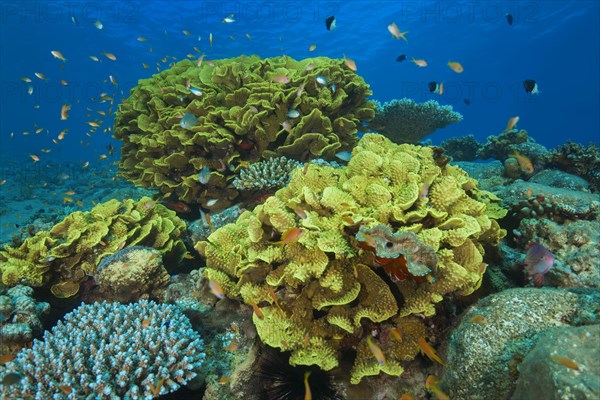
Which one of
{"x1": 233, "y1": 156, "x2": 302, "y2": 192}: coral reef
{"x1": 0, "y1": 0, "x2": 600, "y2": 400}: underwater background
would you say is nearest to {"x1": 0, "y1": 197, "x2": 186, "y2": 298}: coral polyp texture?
{"x1": 0, "y1": 0, "x2": 600, "y2": 400}: underwater background

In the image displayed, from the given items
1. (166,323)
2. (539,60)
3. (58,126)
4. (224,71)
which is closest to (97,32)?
(224,71)

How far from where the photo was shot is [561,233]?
458 cm

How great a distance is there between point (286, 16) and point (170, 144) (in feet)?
142

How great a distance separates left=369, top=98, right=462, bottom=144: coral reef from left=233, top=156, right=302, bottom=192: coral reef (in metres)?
4.49

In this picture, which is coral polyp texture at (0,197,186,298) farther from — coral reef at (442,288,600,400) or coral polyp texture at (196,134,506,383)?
coral reef at (442,288,600,400)

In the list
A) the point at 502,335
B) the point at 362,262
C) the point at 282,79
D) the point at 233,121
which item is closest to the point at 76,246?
the point at 233,121

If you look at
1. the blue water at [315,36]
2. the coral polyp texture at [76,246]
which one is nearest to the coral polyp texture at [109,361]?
the coral polyp texture at [76,246]

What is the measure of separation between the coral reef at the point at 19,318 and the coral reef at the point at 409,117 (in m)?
8.71

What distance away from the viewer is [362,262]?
3.23 m

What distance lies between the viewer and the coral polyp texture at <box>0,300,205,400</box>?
118 inches

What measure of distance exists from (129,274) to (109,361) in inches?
56.1

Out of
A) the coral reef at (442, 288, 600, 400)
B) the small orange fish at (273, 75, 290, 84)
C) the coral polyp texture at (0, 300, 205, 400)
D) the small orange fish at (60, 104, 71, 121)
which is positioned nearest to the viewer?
the coral reef at (442, 288, 600, 400)

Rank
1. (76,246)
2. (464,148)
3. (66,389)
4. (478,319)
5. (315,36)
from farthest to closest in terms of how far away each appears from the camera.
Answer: (315,36) < (464,148) < (76,246) < (478,319) < (66,389)

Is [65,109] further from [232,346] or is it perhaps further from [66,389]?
[232,346]
